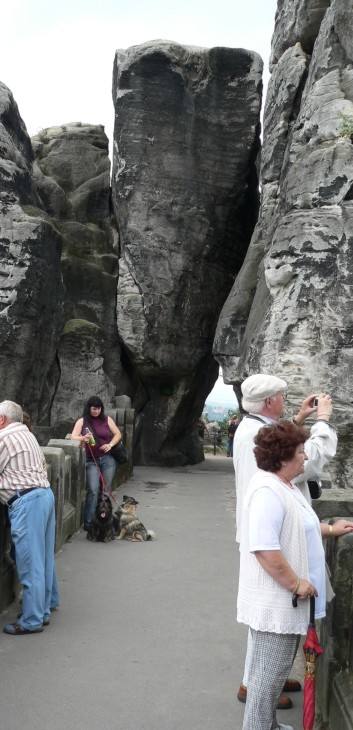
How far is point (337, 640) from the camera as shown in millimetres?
3750

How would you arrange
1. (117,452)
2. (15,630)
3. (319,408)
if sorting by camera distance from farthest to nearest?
(117,452)
(15,630)
(319,408)

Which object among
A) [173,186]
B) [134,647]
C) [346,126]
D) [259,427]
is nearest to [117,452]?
[134,647]

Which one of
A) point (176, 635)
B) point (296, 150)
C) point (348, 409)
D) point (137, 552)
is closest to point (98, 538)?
point (137, 552)

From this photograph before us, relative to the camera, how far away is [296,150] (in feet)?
44.0

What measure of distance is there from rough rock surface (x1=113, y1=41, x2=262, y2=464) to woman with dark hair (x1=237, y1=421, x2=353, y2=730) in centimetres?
1727

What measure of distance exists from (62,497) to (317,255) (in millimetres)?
6167

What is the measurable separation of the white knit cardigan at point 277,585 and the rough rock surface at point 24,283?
13.0 meters

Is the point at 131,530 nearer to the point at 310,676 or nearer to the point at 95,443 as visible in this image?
the point at 95,443

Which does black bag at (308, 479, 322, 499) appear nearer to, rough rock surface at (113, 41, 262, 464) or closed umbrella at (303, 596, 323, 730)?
closed umbrella at (303, 596, 323, 730)

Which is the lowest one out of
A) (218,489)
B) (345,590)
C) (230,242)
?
(218,489)

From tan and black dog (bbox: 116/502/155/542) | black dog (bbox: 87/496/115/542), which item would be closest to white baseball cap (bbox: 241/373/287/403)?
black dog (bbox: 87/496/115/542)

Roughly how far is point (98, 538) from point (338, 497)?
11.7 ft

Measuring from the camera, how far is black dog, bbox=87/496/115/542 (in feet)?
27.0

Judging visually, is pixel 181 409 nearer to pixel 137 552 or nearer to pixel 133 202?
pixel 133 202
